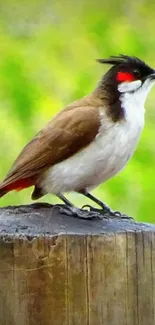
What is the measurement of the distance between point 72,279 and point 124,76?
132 centimetres

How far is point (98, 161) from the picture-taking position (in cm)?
332

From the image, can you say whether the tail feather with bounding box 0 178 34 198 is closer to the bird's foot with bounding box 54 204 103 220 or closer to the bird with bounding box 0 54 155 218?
the bird with bounding box 0 54 155 218

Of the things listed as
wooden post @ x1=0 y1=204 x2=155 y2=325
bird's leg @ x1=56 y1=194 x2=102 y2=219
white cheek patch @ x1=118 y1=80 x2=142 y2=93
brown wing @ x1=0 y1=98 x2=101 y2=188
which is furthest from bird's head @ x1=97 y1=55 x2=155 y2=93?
wooden post @ x1=0 y1=204 x2=155 y2=325

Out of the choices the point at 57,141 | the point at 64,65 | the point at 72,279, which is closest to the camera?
the point at 72,279

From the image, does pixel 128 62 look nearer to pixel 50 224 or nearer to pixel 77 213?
pixel 77 213

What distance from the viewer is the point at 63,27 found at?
13.5 ft

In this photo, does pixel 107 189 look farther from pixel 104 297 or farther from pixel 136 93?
pixel 104 297

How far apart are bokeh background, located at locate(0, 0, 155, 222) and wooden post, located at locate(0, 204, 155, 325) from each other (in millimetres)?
1268

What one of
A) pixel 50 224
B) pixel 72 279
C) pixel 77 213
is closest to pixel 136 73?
pixel 77 213

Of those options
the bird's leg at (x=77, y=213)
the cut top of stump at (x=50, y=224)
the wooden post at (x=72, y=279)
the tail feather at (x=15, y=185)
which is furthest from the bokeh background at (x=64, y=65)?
the wooden post at (x=72, y=279)

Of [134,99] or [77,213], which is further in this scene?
[134,99]

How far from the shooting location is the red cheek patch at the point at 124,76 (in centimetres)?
355

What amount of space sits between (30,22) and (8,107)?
0.46 m

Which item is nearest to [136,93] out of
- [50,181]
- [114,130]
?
[114,130]
